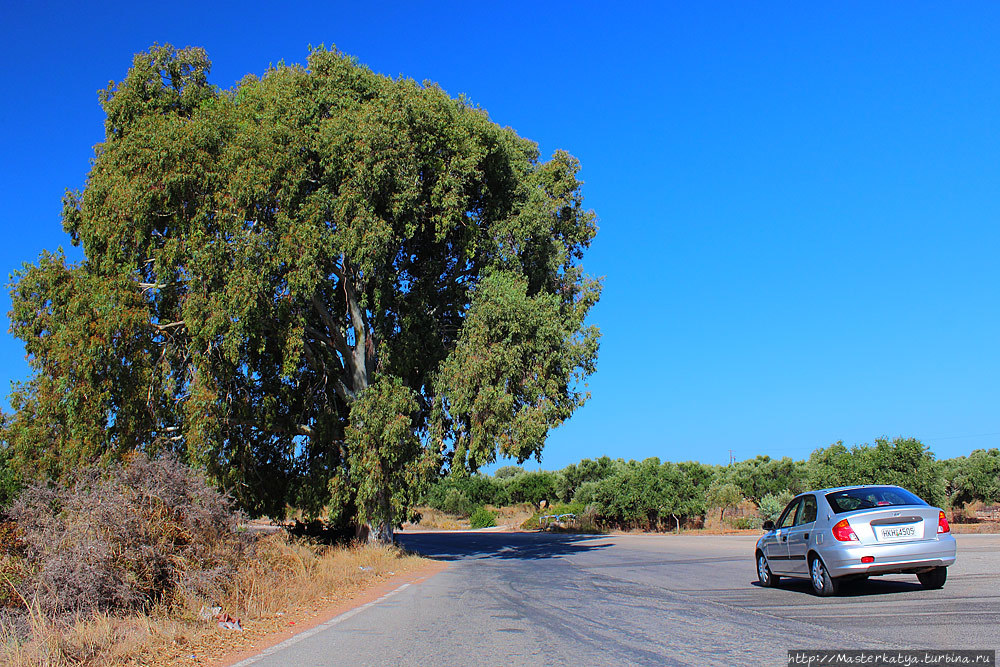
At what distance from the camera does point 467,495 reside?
7331cm

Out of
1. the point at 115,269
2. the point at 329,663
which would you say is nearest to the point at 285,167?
the point at 115,269

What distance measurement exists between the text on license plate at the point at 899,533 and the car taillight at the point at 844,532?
1.28 feet

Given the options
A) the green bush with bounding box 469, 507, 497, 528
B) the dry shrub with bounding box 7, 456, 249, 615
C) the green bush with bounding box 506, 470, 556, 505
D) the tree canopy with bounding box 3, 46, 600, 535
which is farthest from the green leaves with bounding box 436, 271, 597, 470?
the green bush with bounding box 506, 470, 556, 505

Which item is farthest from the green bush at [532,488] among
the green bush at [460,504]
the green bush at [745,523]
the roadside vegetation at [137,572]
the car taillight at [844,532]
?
the car taillight at [844,532]

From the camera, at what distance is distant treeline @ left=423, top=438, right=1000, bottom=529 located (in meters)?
30.7

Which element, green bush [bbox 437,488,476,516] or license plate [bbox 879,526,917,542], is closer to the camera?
license plate [bbox 879,526,917,542]

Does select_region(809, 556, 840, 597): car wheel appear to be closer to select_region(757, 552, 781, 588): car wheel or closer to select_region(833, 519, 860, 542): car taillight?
select_region(833, 519, 860, 542): car taillight

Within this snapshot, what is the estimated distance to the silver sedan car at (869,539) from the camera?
1038 cm

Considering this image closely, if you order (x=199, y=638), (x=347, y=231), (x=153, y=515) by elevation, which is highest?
(x=347, y=231)

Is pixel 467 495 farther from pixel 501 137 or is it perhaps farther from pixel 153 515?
pixel 153 515

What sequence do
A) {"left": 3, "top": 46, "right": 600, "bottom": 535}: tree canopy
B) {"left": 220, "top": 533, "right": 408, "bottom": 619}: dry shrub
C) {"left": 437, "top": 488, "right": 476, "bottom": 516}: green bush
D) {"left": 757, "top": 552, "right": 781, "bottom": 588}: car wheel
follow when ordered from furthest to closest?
1. {"left": 437, "top": 488, "right": 476, "bottom": 516}: green bush
2. {"left": 3, "top": 46, "right": 600, "bottom": 535}: tree canopy
3. {"left": 757, "top": 552, "right": 781, "bottom": 588}: car wheel
4. {"left": 220, "top": 533, "right": 408, "bottom": 619}: dry shrub

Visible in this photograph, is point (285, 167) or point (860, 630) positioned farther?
point (285, 167)

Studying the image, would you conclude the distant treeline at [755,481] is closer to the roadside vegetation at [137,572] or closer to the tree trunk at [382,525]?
the tree trunk at [382,525]

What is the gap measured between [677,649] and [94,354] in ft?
58.5
